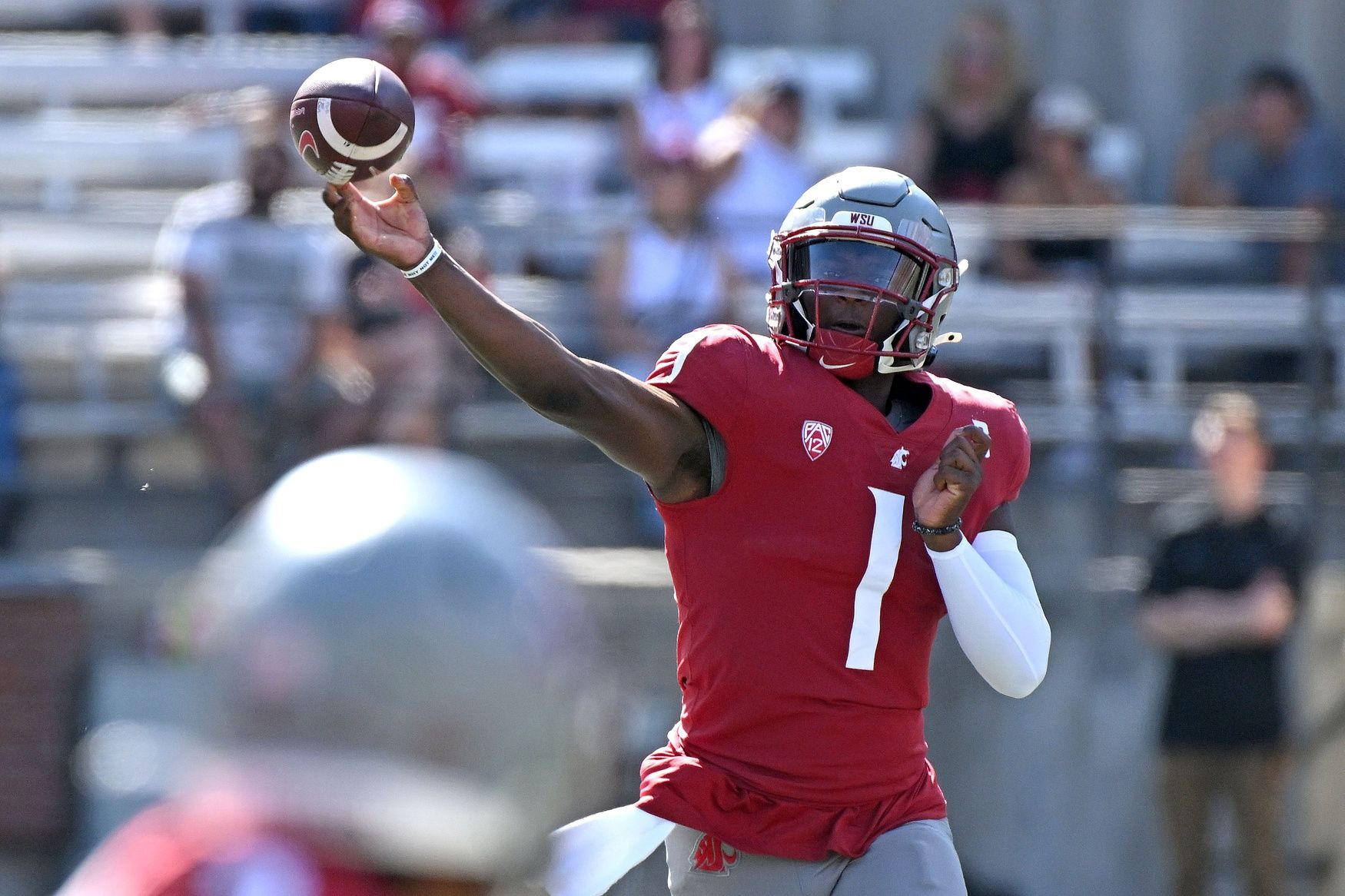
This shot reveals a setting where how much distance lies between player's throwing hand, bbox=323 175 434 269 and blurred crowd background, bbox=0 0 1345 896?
9.77 ft

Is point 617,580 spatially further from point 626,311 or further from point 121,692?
point 121,692

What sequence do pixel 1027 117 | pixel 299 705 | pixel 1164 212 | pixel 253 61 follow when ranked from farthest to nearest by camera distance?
pixel 253 61 → pixel 1027 117 → pixel 1164 212 → pixel 299 705

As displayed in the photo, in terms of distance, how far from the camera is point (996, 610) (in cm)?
344

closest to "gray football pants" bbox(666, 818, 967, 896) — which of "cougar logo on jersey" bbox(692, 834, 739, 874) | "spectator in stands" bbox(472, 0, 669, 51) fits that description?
"cougar logo on jersey" bbox(692, 834, 739, 874)

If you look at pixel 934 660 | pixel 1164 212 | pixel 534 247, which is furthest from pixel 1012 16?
pixel 934 660

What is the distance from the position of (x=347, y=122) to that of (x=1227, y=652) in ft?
15.2

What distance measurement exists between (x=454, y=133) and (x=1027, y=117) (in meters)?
2.56

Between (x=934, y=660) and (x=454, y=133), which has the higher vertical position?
(x=454, y=133)

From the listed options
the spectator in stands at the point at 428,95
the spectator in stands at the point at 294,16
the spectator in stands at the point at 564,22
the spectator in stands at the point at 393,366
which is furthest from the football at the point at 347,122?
the spectator in stands at the point at 294,16

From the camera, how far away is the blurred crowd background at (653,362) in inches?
275

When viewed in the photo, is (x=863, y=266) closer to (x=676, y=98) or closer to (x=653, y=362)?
(x=653, y=362)

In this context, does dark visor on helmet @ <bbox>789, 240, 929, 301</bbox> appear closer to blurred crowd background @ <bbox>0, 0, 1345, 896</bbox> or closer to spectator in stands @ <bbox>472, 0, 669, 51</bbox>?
blurred crowd background @ <bbox>0, 0, 1345, 896</bbox>

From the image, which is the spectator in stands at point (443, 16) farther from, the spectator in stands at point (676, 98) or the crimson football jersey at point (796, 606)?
the crimson football jersey at point (796, 606)

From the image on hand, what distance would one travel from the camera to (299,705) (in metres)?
1.71
